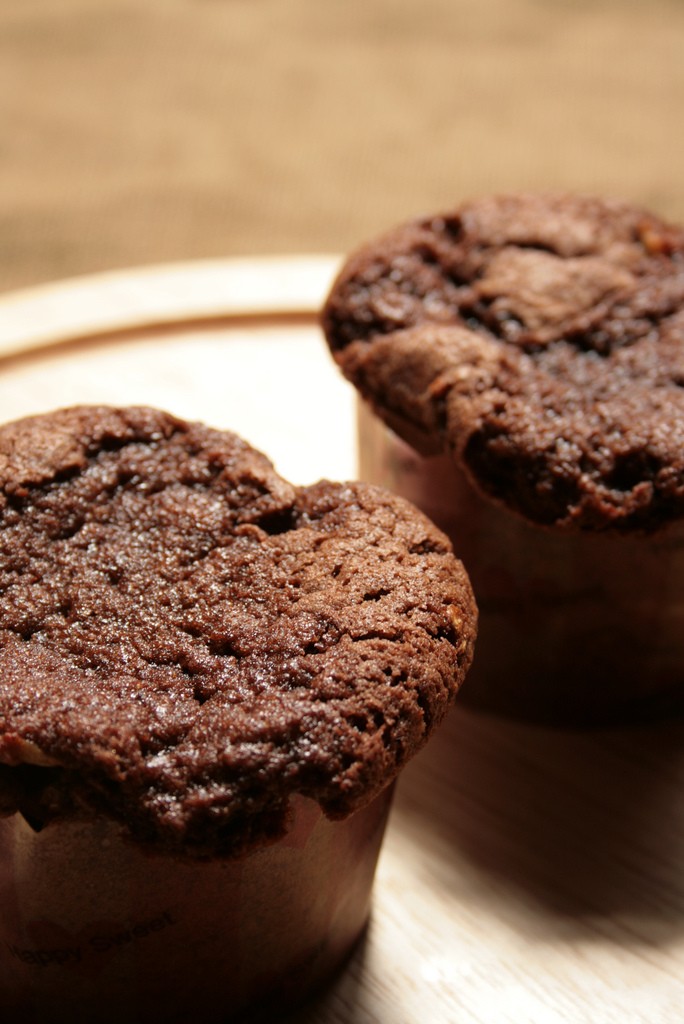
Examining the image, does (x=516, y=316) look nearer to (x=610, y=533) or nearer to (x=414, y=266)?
(x=414, y=266)

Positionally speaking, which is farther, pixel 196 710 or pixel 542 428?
pixel 542 428

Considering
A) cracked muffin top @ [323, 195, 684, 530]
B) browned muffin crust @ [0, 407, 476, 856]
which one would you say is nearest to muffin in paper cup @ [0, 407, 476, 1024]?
browned muffin crust @ [0, 407, 476, 856]

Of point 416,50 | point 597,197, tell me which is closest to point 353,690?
point 597,197

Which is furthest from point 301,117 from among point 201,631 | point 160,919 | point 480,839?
point 160,919

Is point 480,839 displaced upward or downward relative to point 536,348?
downward

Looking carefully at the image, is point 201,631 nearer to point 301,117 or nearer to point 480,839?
point 480,839

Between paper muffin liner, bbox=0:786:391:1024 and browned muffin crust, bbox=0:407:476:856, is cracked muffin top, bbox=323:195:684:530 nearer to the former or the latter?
browned muffin crust, bbox=0:407:476:856

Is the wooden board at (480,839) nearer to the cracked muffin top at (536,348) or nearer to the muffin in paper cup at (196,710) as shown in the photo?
the muffin in paper cup at (196,710)
